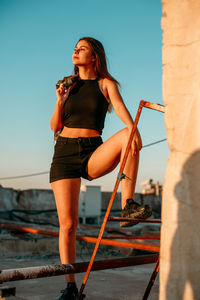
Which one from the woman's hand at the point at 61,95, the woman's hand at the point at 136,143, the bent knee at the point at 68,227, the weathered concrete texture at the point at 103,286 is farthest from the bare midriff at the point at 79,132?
the weathered concrete texture at the point at 103,286

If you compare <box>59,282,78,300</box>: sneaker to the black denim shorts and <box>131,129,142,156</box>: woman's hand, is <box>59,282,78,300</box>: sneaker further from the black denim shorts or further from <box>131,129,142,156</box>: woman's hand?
<box>131,129,142,156</box>: woman's hand

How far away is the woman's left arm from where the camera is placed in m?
2.48

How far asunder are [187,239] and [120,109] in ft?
4.33

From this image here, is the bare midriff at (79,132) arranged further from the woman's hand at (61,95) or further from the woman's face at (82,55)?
the woman's face at (82,55)

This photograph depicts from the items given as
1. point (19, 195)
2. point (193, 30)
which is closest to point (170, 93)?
point (193, 30)

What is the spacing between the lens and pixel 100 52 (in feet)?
10.2

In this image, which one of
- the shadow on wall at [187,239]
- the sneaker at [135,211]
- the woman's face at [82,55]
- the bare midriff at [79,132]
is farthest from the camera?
the woman's face at [82,55]

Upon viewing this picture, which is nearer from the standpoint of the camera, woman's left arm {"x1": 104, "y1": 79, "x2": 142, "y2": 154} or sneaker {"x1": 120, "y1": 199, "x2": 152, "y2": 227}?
sneaker {"x1": 120, "y1": 199, "x2": 152, "y2": 227}

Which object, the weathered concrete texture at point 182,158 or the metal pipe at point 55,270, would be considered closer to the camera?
the weathered concrete texture at point 182,158

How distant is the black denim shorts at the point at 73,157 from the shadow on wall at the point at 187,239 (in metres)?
1.19

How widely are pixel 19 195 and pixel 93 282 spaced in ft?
20.0

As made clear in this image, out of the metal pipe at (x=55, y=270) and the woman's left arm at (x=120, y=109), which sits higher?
the woman's left arm at (x=120, y=109)

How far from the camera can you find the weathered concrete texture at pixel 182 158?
1.67 metres

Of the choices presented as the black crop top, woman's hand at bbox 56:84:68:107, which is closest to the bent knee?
the black crop top
